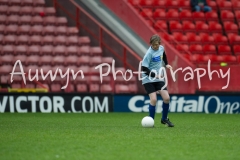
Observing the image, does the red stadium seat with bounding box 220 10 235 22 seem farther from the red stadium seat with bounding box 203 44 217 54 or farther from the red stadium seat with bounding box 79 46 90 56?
the red stadium seat with bounding box 79 46 90 56

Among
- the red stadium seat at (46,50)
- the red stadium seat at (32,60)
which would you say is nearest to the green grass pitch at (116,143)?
the red stadium seat at (32,60)

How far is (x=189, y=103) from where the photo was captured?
742 inches

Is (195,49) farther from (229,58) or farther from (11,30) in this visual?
(11,30)

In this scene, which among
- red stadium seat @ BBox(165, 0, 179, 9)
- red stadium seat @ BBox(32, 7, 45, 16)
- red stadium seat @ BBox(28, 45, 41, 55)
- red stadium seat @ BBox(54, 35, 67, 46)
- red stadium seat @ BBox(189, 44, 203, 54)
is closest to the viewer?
red stadium seat @ BBox(28, 45, 41, 55)

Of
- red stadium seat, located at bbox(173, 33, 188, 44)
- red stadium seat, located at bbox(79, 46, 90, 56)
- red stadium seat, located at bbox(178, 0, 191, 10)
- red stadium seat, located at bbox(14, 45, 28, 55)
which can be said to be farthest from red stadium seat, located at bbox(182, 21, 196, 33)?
red stadium seat, located at bbox(14, 45, 28, 55)

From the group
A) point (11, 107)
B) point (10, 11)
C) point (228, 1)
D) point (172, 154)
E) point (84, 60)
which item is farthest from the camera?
point (228, 1)

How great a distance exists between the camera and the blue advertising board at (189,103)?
61.4 feet

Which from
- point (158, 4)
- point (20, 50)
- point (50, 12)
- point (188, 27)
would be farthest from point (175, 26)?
point (20, 50)

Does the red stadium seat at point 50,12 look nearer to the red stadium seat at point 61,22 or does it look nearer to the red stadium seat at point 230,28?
the red stadium seat at point 61,22

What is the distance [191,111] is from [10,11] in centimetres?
762

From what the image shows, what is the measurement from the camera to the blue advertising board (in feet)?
61.4

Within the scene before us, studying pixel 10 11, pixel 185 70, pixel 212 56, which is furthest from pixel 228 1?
pixel 10 11

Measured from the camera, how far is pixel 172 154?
7805mm

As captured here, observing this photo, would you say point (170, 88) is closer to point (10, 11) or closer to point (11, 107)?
point (11, 107)
